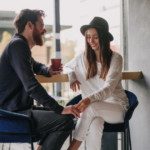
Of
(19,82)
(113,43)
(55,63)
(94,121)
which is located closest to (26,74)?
(19,82)

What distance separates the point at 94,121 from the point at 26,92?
2.03 ft

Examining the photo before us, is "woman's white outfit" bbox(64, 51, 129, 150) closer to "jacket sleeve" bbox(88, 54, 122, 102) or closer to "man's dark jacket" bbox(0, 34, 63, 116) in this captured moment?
"jacket sleeve" bbox(88, 54, 122, 102)

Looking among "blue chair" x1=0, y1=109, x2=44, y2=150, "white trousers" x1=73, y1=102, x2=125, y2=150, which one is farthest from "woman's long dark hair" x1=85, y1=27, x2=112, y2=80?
"blue chair" x1=0, y1=109, x2=44, y2=150

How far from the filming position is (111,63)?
6.86 feet

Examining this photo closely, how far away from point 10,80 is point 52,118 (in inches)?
17.0

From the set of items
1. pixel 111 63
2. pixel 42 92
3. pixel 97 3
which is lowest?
pixel 42 92

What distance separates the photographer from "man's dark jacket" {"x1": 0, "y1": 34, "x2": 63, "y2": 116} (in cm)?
153

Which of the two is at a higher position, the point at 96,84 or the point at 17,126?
the point at 96,84

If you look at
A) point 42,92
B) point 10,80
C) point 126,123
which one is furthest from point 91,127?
point 10,80

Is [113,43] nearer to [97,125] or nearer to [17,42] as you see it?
[97,125]

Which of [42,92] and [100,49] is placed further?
[100,49]

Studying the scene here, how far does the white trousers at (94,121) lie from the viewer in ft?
5.82

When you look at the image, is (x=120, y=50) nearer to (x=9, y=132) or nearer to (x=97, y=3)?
(x=97, y=3)

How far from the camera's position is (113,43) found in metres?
3.21
